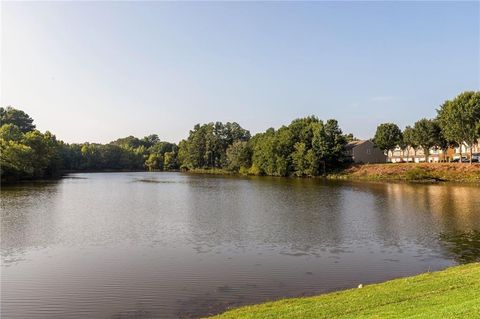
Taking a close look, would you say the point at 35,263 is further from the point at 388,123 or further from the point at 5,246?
the point at 388,123

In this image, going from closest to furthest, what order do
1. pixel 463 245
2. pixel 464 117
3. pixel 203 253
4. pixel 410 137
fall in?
pixel 203 253 → pixel 463 245 → pixel 464 117 → pixel 410 137

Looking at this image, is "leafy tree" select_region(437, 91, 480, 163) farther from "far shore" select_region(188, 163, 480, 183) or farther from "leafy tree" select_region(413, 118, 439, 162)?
"leafy tree" select_region(413, 118, 439, 162)

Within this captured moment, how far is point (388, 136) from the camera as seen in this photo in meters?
120

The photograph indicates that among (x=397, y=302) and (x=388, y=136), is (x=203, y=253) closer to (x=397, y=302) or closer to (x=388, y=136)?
(x=397, y=302)

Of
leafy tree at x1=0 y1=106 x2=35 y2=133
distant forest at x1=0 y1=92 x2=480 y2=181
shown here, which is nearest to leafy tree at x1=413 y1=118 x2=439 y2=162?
→ distant forest at x1=0 y1=92 x2=480 y2=181

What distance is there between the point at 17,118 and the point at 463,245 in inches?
6083

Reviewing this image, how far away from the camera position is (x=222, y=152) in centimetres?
17000

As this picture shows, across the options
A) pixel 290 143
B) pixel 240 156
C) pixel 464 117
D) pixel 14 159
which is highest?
pixel 464 117

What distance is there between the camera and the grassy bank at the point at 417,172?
82.8 m

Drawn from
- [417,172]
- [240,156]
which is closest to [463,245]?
[417,172]

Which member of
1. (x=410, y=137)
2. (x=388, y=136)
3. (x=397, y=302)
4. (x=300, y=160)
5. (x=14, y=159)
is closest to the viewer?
(x=397, y=302)

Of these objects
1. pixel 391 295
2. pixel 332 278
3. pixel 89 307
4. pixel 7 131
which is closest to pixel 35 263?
pixel 89 307

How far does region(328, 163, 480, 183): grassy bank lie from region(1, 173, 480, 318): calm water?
1743 inches

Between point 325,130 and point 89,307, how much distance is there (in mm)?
104967
